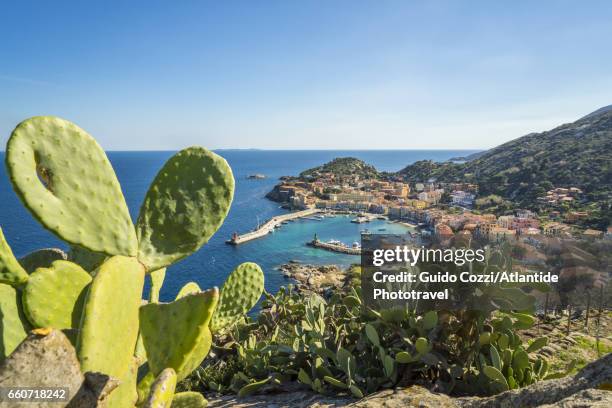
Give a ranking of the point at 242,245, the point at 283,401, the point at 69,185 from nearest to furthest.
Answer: the point at 69,185
the point at 283,401
the point at 242,245

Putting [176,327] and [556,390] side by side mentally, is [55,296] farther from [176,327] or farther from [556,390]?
[556,390]

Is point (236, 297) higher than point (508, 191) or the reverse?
higher

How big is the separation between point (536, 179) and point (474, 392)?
58.5 metres

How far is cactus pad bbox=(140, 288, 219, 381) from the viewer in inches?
54.6

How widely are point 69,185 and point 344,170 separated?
94657 mm

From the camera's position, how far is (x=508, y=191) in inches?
2089

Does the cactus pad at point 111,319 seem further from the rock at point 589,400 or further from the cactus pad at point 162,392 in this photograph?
the rock at point 589,400

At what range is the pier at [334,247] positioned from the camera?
39125 millimetres

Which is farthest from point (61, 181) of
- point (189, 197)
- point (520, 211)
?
point (520, 211)

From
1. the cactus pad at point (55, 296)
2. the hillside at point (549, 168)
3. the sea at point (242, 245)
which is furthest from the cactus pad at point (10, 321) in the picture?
the hillside at point (549, 168)

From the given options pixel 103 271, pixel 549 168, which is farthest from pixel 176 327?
pixel 549 168

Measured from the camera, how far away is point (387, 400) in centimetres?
222

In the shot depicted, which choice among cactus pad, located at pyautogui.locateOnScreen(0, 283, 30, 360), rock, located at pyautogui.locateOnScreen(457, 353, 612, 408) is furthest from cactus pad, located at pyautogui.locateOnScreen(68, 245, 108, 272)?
rock, located at pyautogui.locateOnScreen(457, 353, 612, 408)

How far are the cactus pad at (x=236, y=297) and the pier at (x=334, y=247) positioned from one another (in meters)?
36.0
